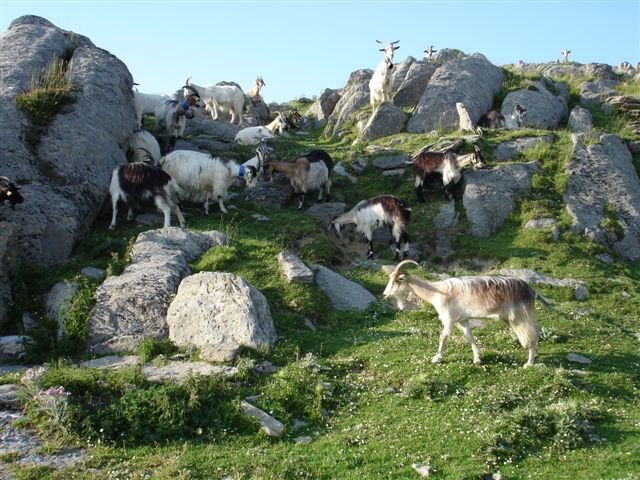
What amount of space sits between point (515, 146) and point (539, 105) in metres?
5.38

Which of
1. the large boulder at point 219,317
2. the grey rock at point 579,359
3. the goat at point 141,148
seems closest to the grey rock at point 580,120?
the goat at point 141,148

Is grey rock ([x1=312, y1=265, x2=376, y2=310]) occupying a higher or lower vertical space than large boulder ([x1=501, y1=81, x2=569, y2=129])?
lower

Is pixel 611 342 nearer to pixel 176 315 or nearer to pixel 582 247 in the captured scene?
pixel 582 247

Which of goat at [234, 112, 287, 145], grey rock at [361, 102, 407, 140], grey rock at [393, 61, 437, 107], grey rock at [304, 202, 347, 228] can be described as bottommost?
grey rock at [304, 202, 347, 228]

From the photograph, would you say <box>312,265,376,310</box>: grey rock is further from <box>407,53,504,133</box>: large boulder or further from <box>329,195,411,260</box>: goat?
<box>407,53,504,133</box>: large boulder

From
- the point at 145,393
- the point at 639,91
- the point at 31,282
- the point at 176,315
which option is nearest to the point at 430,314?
the point at 176,315

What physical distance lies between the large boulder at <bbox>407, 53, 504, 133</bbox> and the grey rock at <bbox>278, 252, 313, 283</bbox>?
11895 millimetres

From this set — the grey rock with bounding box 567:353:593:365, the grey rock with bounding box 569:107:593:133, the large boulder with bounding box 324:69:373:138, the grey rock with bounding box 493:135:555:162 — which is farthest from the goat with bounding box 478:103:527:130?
the grey rock with bounding box 567:353:593:365

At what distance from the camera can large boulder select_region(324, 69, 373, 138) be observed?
26.0 m

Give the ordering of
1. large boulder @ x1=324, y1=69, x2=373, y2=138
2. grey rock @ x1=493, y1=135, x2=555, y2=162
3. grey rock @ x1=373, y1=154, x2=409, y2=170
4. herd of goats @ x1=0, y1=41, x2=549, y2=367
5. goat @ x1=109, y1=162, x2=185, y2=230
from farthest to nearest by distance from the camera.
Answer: large boulder @ x1=324, y1=69, x2=373, y2=138
grey rock @ x1=373, y1=154, x2=409, y2=170
grey rock @ x1=493, y1=135, x2=555, y2=162
goat @ x1=109, y1=162, x2=185, y2=230
herd of goats @ x1=0, y1=41, x2=549, y2=367

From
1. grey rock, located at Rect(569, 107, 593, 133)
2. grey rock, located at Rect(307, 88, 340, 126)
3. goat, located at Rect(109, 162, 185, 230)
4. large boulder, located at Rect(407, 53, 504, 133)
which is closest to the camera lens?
goat, located at Rect(109, 162, 185, 230)

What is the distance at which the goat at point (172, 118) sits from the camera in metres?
19.3

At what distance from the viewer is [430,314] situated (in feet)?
36.3

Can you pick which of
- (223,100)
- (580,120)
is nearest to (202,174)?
(223,100)
